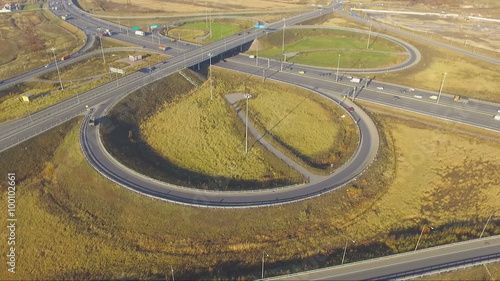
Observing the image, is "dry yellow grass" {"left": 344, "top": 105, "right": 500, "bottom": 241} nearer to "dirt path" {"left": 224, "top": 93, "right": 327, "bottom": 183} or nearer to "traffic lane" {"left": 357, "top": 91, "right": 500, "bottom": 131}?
"traffic lane" {"left": 357, "top": 91, "right": 500, "bottom": 131}

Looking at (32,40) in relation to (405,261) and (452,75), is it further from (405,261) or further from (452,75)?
(452,75)

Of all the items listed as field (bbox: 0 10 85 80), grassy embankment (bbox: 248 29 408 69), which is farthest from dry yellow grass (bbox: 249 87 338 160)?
field (bbox: 0 10 85 80)

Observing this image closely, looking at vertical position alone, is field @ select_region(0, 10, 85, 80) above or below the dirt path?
above

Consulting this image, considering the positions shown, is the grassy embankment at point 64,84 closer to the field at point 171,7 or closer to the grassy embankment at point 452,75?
the field at point 171,7

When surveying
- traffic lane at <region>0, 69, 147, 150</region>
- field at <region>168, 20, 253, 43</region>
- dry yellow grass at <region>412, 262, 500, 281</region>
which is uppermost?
field at <region>168, 20, 253, 43</region>

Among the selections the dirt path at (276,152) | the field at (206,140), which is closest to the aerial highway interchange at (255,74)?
→ the dirt path at (276,152)

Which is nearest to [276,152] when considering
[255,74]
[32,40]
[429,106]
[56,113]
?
[255,74]
